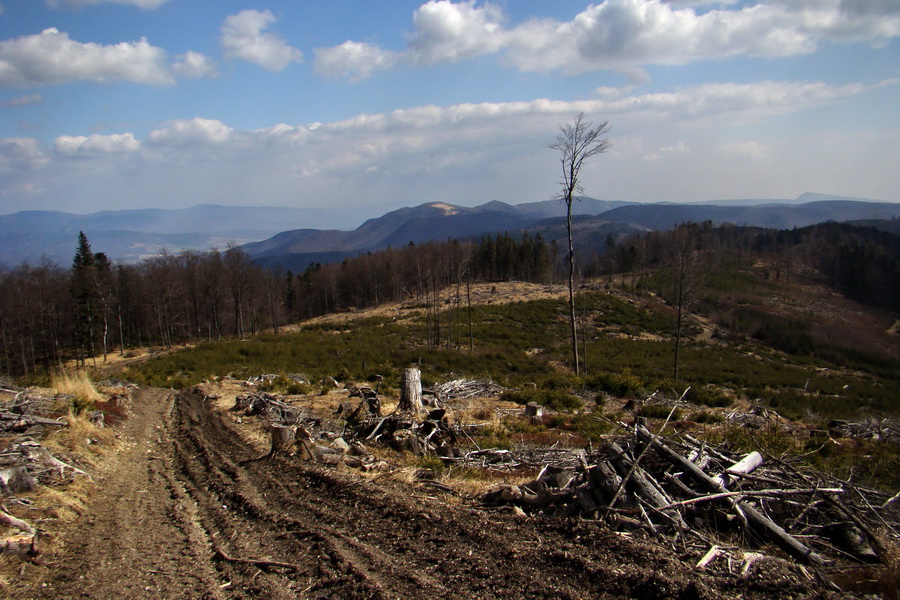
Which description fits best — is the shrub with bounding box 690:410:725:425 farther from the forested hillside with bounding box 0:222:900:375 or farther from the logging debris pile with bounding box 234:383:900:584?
the forested hillside with bounding box 0:222:900:375

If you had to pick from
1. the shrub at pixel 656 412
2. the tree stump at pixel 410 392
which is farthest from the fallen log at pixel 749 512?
the shrub at pixel 656 412

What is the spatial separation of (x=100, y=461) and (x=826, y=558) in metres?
10.4

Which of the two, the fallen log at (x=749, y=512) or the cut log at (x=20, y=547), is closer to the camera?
the fallen log at (x=749, y=512)

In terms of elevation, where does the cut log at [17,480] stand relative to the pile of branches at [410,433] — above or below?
above

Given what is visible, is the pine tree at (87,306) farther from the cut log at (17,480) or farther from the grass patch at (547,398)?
the cut log at (17,480)

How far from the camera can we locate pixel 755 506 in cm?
488

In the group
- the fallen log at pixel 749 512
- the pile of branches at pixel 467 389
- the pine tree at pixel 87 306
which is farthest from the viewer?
the pine tree at pixel 87 306

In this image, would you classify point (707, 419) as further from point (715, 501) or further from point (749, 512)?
point (749, 512)

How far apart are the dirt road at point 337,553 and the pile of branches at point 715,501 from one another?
441mm

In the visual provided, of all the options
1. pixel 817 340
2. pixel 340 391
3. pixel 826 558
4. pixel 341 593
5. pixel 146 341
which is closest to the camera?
pixel 341 593

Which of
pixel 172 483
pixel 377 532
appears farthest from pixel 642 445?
pixel 172 483

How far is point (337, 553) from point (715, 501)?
13.2ft

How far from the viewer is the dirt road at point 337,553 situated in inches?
151

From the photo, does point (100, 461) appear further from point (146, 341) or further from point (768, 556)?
point (146, 341)
